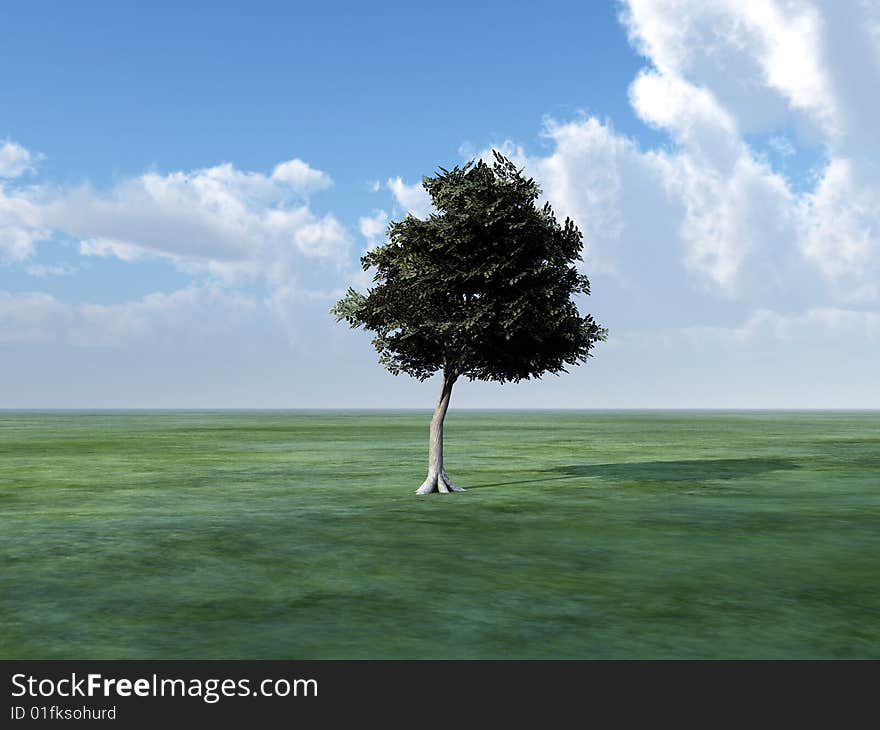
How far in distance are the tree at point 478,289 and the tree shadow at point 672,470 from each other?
6.08 metres

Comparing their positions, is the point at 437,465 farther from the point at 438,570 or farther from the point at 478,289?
the point at 438,570

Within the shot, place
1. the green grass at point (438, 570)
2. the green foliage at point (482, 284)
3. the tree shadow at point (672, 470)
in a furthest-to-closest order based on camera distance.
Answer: the tree shadow at point (672, 470) → the green foliage at point (482, 284) → the green grass at point (438, 570)

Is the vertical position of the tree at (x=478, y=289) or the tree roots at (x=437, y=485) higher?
the tree at (x=478, y=289)

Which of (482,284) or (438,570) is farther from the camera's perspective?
(482,284)

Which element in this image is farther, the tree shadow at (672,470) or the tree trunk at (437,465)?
the tree shadow at (672,470)

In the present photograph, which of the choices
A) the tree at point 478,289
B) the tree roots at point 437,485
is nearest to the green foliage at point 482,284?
the tree at point 478,289

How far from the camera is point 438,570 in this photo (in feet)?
58.7

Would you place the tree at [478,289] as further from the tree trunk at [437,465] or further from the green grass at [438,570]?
the green grass at [438,570]

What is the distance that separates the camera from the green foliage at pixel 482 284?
111ft

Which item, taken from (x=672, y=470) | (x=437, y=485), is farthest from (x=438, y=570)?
(x=672, y=470)

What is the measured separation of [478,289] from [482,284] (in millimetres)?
276

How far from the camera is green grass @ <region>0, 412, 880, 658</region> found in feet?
40.9
